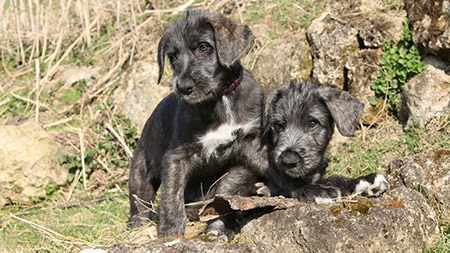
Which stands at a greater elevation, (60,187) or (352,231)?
(352,231)

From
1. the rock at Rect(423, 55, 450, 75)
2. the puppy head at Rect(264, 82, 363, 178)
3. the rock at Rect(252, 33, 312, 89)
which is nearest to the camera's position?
the puppy head at Rect(264, 82, 363, 178)

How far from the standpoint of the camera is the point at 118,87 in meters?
9.23

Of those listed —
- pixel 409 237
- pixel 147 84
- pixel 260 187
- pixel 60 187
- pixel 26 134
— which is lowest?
pixel 60 187

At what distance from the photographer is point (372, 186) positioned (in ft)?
14.1

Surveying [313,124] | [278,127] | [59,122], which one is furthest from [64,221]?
[313,124]

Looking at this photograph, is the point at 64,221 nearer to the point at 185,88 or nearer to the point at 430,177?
the point at 185,88

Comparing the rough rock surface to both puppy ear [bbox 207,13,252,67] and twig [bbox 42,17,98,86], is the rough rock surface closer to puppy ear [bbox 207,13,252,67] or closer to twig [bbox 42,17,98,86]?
puppy ear [bbox 207,13,252,67]

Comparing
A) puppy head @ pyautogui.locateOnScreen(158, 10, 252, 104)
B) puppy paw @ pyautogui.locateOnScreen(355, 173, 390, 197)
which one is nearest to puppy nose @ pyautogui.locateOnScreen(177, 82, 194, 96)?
puppy head @ pyautogui.locateOnScreen(158, 10, 252, 104)

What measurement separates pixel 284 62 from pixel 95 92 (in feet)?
12.9

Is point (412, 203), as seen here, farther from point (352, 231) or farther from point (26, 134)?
point (26, 134)

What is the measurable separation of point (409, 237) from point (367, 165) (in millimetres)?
2503

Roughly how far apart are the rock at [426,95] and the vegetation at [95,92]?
158 millimetres

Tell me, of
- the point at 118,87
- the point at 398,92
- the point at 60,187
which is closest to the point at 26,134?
the point at 60,187

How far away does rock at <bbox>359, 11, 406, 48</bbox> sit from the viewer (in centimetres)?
669
